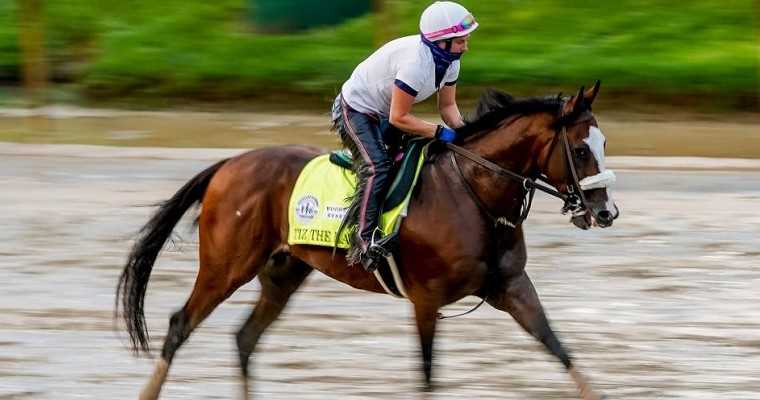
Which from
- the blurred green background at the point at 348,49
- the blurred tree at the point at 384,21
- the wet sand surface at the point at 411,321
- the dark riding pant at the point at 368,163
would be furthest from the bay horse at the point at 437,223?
the blurred green background at the point at 348,49

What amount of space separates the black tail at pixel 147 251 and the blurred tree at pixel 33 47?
12.3 meters

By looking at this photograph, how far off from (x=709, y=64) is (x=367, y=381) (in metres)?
13.1

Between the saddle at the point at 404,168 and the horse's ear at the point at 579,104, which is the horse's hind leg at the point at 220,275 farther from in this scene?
the horse's ear at the point at 579,104

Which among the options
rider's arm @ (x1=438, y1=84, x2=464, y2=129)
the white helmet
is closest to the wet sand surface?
rider's arm @ (x1=438, y1=84, x2=464, y2=129)

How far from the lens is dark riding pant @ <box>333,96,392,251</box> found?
7.39 m

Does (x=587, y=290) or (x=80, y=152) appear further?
(x=80, y=152)

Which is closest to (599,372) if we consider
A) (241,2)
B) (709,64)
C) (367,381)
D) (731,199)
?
(367,381)

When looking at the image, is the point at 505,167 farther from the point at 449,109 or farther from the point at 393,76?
the point at 393,76

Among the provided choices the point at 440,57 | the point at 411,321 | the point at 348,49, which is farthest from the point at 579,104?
the point at 348,49

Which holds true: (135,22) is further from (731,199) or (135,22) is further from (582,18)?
(731,199)

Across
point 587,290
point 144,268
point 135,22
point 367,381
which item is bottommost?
point 135,22

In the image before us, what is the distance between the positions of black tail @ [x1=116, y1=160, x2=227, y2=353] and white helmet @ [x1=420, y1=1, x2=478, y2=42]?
1.50 m

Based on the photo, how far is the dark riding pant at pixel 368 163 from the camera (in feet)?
24.3

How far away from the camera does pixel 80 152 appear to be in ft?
57.3
